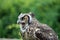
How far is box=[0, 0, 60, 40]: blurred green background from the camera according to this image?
11156 millimetres

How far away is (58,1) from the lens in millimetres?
12633

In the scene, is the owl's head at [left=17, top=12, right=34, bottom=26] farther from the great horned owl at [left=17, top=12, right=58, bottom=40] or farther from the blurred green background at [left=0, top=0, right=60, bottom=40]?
the blurred green background at [left=0, top=0, right=60, bottom=40]

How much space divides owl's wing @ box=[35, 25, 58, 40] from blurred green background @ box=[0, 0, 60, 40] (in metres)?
4.13

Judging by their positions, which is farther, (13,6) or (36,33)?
(13,6)

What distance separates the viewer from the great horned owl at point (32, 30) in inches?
252

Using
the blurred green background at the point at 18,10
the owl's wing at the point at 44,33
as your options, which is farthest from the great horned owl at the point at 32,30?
the blurred green background at the point at 18,10

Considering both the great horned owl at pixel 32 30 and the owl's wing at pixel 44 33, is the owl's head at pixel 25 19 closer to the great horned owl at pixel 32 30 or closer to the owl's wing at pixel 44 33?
the great horned owl at pixel 32 30

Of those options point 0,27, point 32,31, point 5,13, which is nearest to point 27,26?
point 32,31

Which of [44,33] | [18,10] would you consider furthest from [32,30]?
[18,10]

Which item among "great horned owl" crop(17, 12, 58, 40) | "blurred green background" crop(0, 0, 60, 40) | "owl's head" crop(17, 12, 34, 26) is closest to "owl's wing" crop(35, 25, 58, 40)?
"great horned owl" crop(17, 12, 58, 40)

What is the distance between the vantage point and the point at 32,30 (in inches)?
253

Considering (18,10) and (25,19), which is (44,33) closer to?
(25,19)

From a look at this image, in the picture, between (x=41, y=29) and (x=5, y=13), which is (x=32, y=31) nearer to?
(x=41, y=29)

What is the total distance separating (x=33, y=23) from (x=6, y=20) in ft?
18.0
